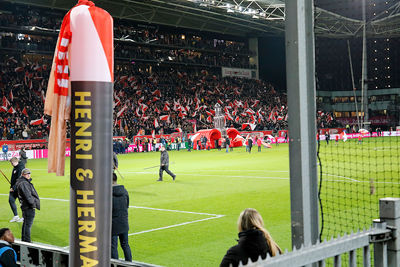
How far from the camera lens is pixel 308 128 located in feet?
14.9

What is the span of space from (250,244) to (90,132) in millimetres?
2009

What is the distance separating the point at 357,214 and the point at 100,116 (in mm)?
11056

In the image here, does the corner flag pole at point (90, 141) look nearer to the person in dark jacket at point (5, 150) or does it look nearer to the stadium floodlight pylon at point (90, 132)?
the stadium floodlight pylon at point (90, 132)

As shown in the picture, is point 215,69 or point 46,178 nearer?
point 46,178

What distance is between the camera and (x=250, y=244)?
4852 mm

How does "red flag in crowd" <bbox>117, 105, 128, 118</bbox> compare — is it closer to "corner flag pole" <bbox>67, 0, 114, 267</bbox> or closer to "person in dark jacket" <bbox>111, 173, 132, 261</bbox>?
"person in dark jacket" <bbox>111, 173, 132, 261</bbox>

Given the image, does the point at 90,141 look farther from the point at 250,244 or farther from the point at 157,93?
the point at 157,93

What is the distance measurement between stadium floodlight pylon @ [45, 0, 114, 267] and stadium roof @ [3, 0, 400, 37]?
1639 inches

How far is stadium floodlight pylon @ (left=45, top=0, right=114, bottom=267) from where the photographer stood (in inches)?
154

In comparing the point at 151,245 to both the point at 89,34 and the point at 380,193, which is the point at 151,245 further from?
the point at 380,193

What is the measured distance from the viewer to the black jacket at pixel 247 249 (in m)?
4.75

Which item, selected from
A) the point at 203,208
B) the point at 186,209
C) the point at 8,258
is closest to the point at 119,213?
the point at 8,258

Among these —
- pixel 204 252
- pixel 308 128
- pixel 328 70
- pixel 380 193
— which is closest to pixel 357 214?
pixel 380 193

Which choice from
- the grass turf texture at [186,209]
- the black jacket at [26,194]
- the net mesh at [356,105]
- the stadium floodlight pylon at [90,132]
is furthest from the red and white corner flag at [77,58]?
the net mesh at [356,105]
